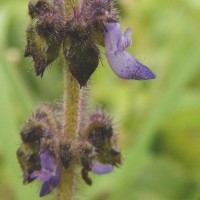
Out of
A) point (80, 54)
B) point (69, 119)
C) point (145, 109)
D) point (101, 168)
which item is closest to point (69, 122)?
point (69, 119)

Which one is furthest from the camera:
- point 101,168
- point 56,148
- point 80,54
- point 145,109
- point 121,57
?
point 145,109

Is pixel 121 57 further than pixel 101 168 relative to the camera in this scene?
No

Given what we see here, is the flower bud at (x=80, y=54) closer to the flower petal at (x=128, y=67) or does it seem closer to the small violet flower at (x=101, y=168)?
the flower petal at (x=128, y=67)

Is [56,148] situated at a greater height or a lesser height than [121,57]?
lesser

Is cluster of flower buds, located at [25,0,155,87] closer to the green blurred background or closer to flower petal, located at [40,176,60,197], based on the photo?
flower petal, located at [40,176,60,197]

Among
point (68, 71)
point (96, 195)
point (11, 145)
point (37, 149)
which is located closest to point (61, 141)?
point (37, 149)

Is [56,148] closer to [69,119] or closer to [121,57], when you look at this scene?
[69,119]

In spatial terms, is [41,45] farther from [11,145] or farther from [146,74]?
[11,145]
